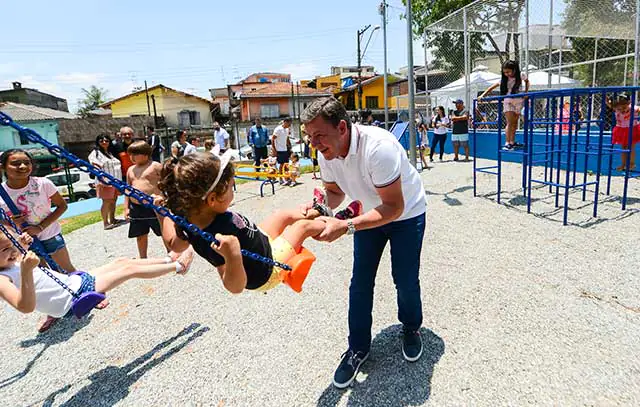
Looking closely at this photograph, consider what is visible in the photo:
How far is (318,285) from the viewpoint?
174 inches

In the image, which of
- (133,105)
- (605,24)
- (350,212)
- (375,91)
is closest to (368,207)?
(350,212)

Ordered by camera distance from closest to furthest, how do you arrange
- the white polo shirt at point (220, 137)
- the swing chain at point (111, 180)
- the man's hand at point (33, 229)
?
the swing chain at point (111, 180)
the man's hand at point (33, 229)
the white polo shirt at point (220, 137)

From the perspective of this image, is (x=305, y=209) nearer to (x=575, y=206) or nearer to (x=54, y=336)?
(x=54, y=336)

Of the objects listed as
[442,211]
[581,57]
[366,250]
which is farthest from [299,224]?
[581,57]

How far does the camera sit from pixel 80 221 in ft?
29.6

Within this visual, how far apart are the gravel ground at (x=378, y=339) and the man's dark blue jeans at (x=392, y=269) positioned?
349 mm

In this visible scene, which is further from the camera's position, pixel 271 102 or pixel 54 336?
pixel 271 102

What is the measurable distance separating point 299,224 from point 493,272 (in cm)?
281

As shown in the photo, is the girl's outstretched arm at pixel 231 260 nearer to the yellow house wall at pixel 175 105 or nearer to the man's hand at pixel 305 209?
the man's hand at pixel 305 209

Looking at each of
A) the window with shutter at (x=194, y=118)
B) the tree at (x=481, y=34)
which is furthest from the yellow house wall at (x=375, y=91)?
the tree at (x=481, y=34)

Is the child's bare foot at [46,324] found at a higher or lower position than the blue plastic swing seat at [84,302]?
lower

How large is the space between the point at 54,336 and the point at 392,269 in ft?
10.5

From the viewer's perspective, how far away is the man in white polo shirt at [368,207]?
89.4 inches

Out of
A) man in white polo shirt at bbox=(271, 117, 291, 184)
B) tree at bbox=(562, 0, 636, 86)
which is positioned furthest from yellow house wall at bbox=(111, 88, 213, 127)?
tree at bbox=(562, 0, 636, 86)
